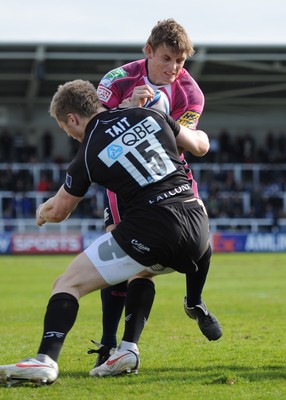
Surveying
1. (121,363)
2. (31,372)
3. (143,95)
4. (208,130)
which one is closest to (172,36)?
(143,95)

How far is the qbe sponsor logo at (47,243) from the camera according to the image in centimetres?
3120

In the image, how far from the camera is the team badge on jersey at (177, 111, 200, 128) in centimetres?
657

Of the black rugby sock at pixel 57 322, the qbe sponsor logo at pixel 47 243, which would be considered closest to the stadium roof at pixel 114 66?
the qbe sponsor logo at pixel 47 243

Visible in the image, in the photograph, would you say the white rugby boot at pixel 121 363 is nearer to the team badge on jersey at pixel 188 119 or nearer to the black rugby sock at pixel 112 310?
the black rugby sock at pixel 112 310

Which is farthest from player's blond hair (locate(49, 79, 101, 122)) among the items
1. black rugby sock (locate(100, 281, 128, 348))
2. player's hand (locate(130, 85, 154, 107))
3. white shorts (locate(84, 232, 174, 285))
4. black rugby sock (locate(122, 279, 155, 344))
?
black rugby sock (locate(100, 281, 128, 348))

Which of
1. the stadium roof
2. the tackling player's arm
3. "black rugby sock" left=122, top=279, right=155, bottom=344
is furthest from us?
the stadium roof

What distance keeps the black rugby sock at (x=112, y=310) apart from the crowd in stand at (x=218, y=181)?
2670 cm

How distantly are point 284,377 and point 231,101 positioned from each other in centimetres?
3539

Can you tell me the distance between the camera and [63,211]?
5.78 m

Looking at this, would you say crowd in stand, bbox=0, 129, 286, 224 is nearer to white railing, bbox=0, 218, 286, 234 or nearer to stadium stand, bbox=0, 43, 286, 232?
stadium stand, bbox=0, 43, 286, 232

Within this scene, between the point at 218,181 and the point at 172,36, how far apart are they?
30453 mm

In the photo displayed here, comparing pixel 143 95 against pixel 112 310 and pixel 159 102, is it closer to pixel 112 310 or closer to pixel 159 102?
pixel 159 102

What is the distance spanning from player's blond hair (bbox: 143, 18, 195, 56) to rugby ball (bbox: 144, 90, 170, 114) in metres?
0.41

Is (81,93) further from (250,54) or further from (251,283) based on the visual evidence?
(250,54)
